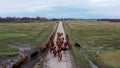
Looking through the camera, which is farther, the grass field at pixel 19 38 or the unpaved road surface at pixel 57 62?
the grass field at pixel 19 38

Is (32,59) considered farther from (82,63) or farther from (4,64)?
(82,63)

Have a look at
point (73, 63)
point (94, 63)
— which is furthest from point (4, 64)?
point (94, 63)

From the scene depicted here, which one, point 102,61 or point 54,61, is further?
point 102,61

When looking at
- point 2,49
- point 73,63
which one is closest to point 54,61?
point 73,63

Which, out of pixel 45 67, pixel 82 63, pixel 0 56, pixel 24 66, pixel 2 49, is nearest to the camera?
pixel 45 67

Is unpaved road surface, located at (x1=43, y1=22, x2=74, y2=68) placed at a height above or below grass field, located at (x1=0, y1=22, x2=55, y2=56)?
above

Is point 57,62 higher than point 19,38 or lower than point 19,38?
higher

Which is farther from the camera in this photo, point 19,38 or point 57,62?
point 19,38

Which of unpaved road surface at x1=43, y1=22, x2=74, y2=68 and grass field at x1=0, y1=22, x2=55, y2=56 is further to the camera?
grass field at x1=0, y1=22, x2=55, y2=56

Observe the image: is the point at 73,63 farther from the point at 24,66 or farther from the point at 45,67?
the point at 24,66

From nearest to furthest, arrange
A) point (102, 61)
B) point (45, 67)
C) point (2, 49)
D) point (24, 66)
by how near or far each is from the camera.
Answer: point (45, 67) → point (24, 66) → point (102, 61) → point (2, 49)

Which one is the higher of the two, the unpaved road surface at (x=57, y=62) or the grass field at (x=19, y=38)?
the unpaved road surface at (x=57, y=62)
